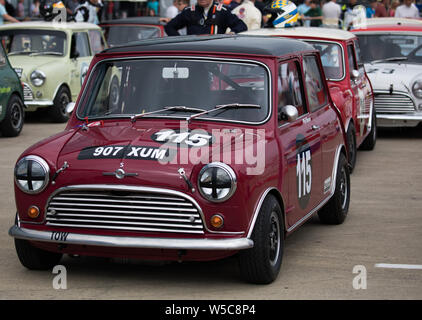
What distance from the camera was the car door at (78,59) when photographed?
16.4 m

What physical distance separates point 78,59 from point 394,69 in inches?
233

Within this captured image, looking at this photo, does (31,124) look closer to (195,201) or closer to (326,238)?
(326,238)

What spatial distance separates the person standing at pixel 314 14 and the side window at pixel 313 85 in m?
19.5

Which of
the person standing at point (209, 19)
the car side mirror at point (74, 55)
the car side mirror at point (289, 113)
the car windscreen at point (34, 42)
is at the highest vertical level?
the car side mirror at point (289, 113)

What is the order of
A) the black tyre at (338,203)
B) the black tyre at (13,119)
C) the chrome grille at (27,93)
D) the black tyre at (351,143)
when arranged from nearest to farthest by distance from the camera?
1. the black tyre at (338,203)
2. the black tyre at (351,143)
3. the black tyre at (13,119)
4. the chrome grille at (27,93)

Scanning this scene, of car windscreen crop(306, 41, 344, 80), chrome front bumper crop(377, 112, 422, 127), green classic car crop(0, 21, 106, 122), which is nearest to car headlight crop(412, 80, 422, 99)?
chrome front bumper crop(377, 112, 422, 127)

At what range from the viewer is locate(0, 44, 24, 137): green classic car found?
13.4 m

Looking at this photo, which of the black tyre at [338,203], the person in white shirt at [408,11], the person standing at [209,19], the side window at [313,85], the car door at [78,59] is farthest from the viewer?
the person in white shirt at [408,11]

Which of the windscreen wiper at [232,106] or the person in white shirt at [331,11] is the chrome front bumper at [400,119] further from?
the person in white shirt at [331,11]

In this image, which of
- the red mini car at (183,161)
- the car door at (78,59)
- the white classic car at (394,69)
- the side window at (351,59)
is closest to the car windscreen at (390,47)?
the white classic car at (394,69)

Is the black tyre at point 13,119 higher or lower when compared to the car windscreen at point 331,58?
lower

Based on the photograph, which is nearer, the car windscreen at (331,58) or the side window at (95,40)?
the car windscreen at (331,58)

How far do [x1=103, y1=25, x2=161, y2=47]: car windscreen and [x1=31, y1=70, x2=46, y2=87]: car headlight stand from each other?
17.2ft

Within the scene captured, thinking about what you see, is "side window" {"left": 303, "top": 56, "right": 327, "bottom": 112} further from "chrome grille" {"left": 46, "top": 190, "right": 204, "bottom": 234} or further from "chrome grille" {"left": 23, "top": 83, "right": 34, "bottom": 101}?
"chrome grille" {"left": 23, "top": 83, "right": 34, "bottom": 101}
